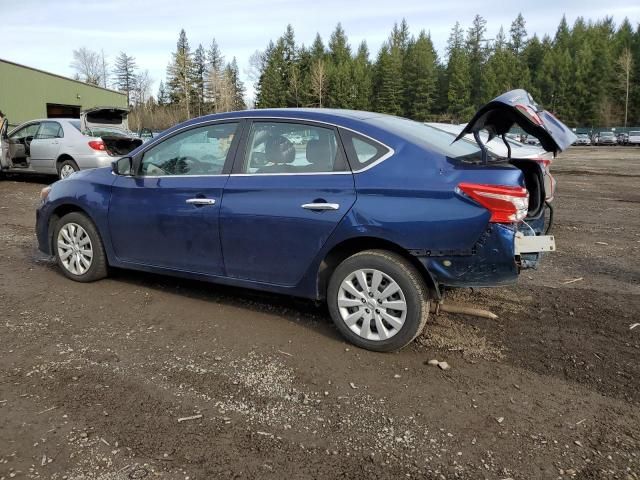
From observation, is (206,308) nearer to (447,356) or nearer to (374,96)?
(447,356)

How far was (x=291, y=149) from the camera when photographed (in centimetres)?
406

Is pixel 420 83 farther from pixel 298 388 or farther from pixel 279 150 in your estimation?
pixel 298 388

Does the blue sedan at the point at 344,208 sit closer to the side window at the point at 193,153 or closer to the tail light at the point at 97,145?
the side window at the point at 193,153

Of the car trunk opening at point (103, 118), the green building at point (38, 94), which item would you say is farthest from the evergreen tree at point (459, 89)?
the car trunk opening at point (103, 118)

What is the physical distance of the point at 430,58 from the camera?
87.9 metres

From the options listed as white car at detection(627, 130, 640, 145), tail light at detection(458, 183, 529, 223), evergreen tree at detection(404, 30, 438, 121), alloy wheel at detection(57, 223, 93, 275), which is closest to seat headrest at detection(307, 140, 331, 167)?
tail light at detection(458, 183, 529, 223)

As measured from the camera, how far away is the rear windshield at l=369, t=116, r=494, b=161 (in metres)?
3.72

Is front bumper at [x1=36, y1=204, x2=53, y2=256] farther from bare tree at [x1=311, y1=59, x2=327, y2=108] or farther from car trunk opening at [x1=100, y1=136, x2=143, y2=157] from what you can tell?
bare tree at [x1=311, y1=59, x2=327, y2=108]

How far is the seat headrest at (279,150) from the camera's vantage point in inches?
159

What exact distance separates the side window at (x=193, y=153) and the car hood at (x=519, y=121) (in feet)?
6.31

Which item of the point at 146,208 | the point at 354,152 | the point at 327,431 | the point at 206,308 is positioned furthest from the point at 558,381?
the point at 146,208

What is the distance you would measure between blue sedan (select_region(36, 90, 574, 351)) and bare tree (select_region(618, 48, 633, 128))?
79.8 metres

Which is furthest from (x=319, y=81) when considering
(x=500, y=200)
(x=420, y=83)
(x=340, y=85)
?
(x=500, y=200)

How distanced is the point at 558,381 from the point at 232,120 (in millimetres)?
3113
